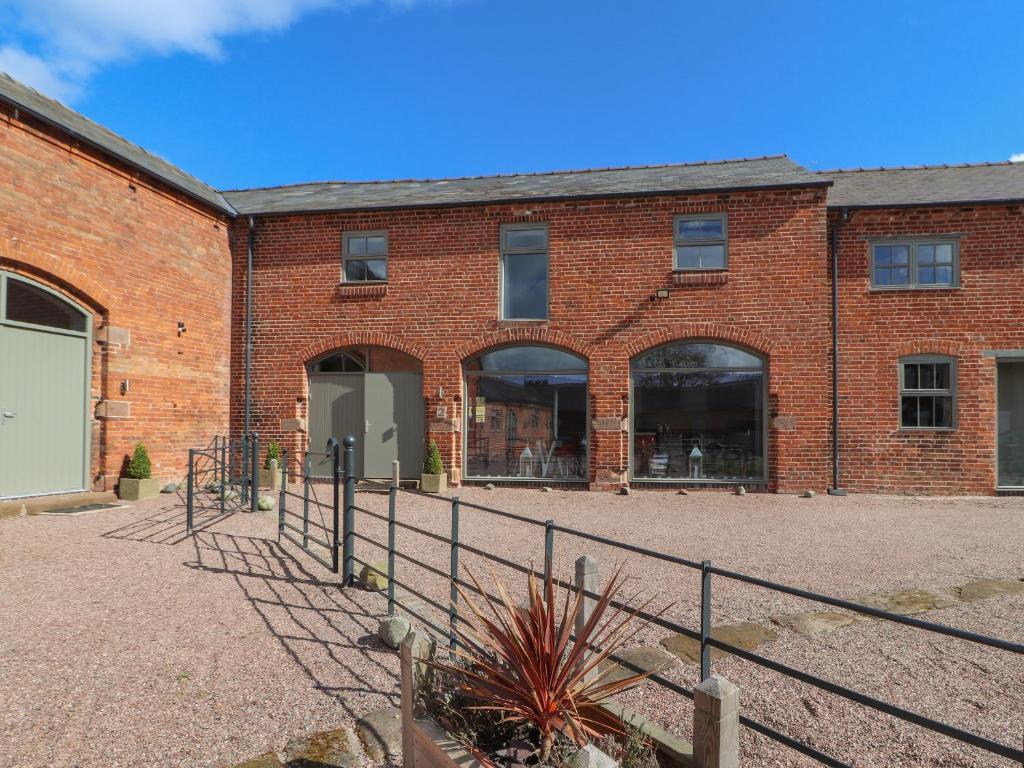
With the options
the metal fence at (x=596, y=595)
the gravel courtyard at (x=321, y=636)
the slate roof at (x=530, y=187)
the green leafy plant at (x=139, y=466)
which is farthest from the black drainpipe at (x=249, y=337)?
the gravel courtyard at (x=321, y=636)

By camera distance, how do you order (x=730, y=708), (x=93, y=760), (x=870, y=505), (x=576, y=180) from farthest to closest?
1. (x=576, y=180)
2. (x=870, y=505)
3. (x=93, y=760)
4. (x=730, y=708)

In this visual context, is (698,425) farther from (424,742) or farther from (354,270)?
(424,742)

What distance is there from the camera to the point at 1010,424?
11.1 m

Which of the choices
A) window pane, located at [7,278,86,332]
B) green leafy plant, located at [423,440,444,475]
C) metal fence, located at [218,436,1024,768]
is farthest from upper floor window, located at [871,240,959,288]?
window pane, located at [7,278,86,332]

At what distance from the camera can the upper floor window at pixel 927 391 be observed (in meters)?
11.0

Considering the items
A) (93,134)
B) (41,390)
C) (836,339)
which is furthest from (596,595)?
(93,134)

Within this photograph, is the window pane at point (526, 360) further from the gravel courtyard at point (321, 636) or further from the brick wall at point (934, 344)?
the brick wall at point (934, 344)

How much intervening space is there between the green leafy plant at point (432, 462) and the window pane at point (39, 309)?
5888 mm

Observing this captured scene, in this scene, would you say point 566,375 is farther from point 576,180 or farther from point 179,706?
point 179,706

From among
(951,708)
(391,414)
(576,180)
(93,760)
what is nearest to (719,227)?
(576,180)

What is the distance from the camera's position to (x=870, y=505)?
9.97m

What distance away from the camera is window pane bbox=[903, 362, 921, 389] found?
11094 mm

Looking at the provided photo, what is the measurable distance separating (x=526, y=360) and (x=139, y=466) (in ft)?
22.4

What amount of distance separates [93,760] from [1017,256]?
14498 mm
